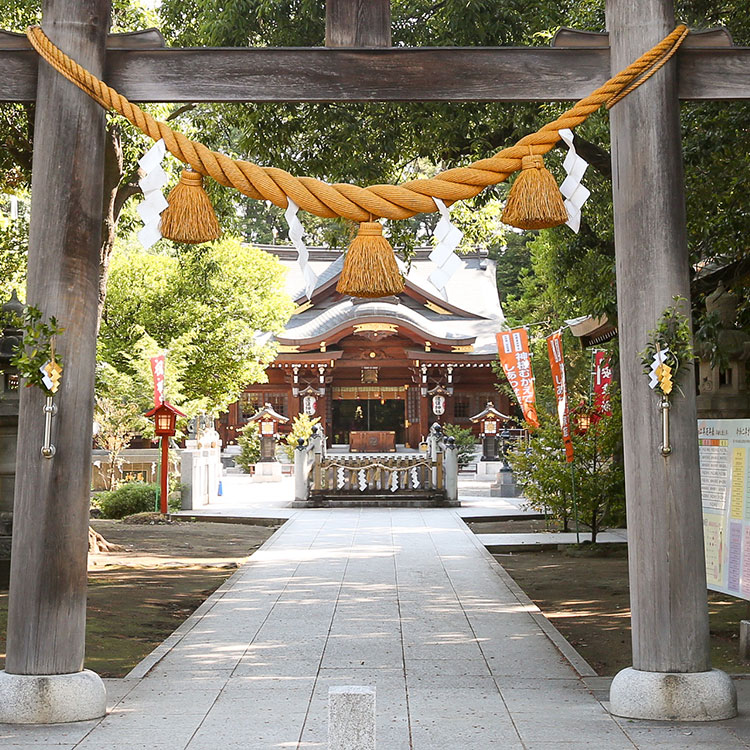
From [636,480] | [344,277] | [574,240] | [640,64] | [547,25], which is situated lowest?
[636,480]

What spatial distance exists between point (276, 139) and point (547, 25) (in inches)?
122

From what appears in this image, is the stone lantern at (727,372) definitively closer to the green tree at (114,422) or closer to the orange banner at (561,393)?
the orange banner at (561,393)

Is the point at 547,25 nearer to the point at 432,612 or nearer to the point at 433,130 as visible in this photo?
the point at 433,130

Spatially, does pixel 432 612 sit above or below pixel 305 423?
below

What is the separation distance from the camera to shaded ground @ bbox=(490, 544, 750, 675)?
23.0 feet

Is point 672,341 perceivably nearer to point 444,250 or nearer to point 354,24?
point 444,250

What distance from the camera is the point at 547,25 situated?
9.98m

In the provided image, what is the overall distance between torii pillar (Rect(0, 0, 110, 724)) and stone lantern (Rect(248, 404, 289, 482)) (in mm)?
22699

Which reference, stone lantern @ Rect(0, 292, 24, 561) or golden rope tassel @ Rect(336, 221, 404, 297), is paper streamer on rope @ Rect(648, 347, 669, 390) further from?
stone lantern @ Rect(0, 292, 24, 561)

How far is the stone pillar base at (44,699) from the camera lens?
476 centimetres

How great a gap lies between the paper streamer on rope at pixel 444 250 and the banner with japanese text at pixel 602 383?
860cm

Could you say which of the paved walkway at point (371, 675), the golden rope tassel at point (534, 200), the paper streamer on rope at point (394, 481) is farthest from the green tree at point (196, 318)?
the golden rope tassel at point (534, 200)

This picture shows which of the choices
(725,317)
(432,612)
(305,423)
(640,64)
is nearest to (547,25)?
(725,317)

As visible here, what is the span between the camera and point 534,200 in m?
5.00
